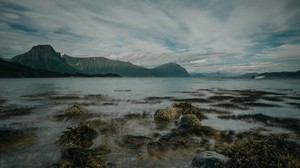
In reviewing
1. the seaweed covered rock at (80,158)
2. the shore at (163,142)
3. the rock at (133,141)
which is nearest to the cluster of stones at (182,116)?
the shore at (163,142)

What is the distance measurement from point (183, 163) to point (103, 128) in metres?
11.0

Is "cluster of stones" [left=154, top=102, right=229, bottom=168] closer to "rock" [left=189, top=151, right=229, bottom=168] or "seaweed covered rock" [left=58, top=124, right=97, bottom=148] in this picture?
"rock" [left=189, top=151, right=229, bottom=168]

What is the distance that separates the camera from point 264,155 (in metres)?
13.9

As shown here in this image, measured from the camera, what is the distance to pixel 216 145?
18.4m

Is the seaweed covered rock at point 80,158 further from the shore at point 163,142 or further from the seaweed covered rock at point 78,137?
the seaweed covered rock at point 78,137

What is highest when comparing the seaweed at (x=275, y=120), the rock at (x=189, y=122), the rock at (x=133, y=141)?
the rock at (x=189, y=122)

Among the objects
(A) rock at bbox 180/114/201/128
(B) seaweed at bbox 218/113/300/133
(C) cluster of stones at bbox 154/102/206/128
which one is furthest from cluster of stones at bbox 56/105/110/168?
(B) seaweed at bbox 218/113/300/133

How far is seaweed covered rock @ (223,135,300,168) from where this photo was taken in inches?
515

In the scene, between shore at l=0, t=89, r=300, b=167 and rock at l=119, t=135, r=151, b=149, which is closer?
shore at l=0, t=89, r=300, b=167

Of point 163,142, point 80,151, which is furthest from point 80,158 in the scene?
point 163,142

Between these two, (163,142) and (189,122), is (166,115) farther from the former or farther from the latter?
(163,142)

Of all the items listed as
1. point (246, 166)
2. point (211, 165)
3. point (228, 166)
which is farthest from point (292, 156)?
point (211, 165)

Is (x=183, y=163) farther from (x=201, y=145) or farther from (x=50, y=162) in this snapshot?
(x=50, y=162)

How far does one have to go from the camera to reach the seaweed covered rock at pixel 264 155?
515 inches
